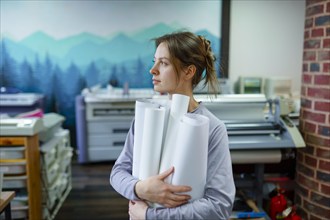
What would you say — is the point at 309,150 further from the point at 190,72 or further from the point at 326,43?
the point at 190,72

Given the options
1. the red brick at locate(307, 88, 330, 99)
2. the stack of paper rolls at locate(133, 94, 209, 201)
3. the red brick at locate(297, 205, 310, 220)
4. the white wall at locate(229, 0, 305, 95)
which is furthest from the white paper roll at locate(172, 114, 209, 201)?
the white wall at locate(229, 0, 305, 95)

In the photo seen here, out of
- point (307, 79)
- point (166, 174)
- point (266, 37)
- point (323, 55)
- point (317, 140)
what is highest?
point (266, 37)

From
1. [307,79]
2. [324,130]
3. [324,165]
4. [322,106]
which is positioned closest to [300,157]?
[324,165]

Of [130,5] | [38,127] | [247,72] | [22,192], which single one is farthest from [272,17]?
[22,192]

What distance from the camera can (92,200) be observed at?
9.68 ft

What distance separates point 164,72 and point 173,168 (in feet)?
0.96

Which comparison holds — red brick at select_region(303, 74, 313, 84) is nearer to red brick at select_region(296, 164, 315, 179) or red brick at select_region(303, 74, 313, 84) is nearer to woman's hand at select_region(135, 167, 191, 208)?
red brick at select_region(296, 164, 315, 179)

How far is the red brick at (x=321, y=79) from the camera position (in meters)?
1.92

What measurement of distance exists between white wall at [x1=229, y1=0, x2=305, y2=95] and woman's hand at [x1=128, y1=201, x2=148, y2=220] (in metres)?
3.73

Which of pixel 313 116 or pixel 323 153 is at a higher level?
pixel 313 116

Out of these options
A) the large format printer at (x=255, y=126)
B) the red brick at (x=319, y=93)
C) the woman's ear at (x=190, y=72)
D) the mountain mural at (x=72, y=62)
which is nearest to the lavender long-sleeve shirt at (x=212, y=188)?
the woman's ear at (x=190, y=72)

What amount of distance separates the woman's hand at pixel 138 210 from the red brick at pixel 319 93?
1537 mm

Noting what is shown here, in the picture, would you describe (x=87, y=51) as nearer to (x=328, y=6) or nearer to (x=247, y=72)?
(x=247, y=72)

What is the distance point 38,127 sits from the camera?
7.35 ft
